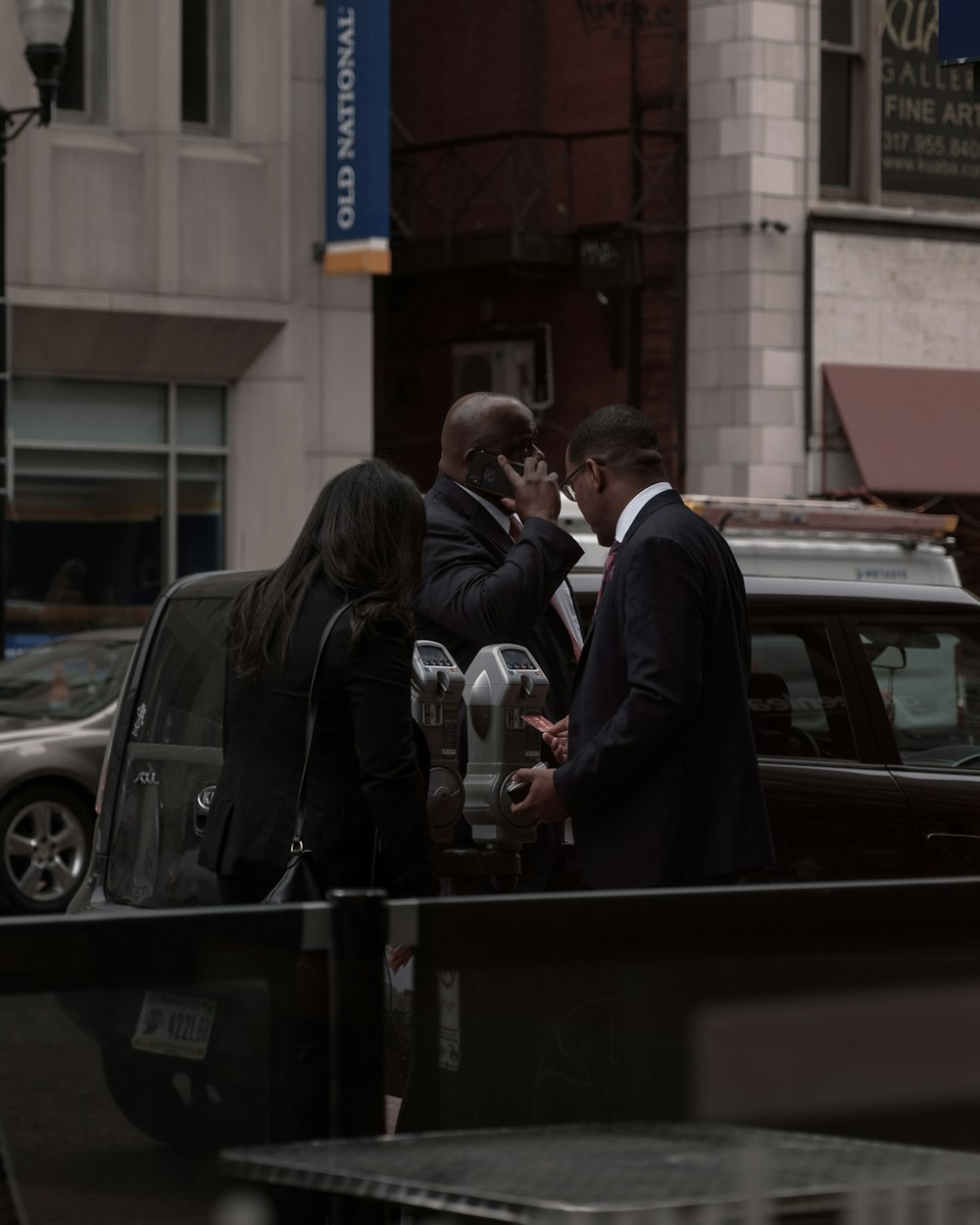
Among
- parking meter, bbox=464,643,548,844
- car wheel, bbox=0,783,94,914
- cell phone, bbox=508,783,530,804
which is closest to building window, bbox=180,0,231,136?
car wheel, bbox=0,783,94,914

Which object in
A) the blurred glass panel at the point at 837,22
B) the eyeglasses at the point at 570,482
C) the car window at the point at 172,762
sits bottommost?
the car window at the point at 172,762

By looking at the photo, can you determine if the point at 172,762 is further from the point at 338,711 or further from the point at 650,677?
the point at 650,677

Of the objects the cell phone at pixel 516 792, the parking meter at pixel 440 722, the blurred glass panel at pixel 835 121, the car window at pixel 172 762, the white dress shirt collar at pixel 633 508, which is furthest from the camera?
the blurred glass panel at pixel 835 121

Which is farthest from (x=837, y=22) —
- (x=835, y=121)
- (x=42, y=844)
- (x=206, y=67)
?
(x=42, y=844)

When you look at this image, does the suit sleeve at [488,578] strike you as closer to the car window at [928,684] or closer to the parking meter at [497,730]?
the parking meter at [497,730]

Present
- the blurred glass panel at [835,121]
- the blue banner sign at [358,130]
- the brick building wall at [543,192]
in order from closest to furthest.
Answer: the blue banner sign at [358,130], the brick building wall at [543,192], the blurred glass panel at [835,121]

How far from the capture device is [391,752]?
4.58m

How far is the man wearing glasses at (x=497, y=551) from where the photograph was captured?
5.41 m

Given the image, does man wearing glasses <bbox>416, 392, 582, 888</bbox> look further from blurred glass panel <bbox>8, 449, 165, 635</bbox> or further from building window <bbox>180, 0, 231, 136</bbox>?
building window <bbox>180, 0, 231, 136</bbox>

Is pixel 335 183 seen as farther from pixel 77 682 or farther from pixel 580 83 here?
pixel 77 682

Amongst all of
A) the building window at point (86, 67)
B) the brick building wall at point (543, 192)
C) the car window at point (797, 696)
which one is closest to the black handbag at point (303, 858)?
the car window at point (797, 696)

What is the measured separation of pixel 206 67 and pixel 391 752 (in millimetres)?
17297

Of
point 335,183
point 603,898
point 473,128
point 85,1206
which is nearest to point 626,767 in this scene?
point 603,898

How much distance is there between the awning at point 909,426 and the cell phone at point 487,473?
709 inches
